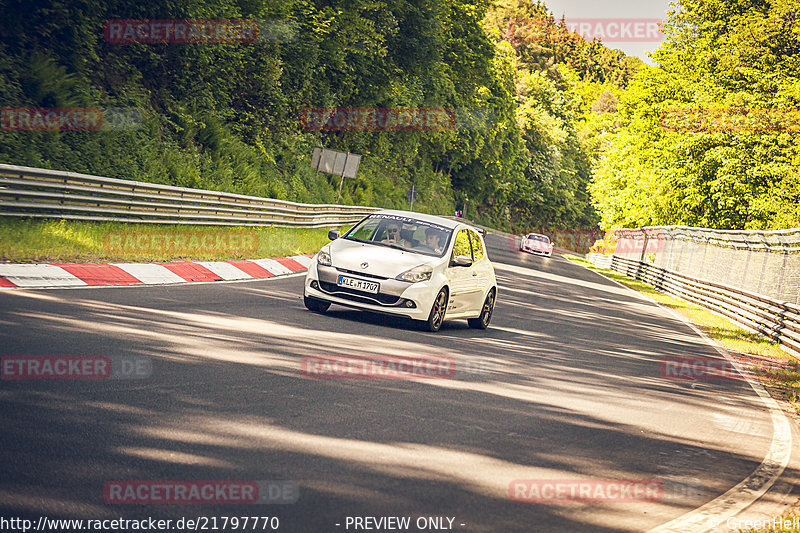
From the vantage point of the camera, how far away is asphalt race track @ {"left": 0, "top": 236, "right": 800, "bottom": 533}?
181 inches

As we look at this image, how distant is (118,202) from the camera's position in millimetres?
17078

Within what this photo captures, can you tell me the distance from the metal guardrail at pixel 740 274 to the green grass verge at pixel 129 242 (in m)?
11.9

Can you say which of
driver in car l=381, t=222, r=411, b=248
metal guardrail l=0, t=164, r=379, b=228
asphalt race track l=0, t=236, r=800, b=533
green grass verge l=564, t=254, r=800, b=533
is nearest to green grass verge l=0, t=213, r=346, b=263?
metal guardrail l=0, t=164, r=379, b=228

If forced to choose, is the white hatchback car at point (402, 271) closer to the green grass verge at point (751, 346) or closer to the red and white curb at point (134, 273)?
the red and white curb at point (134, 273)

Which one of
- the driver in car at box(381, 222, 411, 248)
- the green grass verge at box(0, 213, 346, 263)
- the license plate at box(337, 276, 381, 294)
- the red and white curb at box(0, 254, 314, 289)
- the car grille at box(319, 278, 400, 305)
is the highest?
the driver in car at box(381, 222, 411, 248)

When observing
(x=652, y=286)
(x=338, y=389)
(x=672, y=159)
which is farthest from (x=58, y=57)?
(x=672, y=159)

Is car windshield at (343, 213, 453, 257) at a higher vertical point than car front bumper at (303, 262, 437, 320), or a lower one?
higher

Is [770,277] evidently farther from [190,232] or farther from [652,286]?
[652,286]

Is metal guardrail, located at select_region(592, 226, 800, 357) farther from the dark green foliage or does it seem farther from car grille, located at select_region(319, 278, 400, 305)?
the dark green foliage

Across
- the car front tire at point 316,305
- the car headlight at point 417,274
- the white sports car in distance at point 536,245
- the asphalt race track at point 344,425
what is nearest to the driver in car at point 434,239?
the car headlight at point 417,274

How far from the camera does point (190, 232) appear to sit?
1997 cm

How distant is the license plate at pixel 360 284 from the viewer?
1165cm

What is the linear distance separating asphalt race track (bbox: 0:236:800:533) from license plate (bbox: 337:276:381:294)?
1.72 feet

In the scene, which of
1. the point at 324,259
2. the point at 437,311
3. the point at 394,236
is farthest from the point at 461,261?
the point at 324,259
